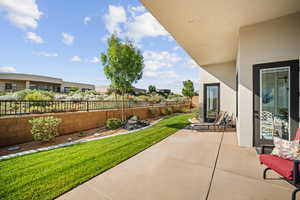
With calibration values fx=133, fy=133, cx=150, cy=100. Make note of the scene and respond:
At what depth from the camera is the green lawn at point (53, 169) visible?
1.95 metres

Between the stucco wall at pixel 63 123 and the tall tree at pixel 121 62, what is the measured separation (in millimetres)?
1827

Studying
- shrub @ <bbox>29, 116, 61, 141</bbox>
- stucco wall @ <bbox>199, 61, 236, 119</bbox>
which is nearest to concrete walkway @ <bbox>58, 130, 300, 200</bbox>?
shrub @ <bbox>29, 116, 61, 141</bbox>

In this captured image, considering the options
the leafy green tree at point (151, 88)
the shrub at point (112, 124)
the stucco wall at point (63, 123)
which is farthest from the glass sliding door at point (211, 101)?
the leafy green tree at point (151, 88)

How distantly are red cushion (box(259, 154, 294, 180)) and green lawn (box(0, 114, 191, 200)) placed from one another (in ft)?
8.72

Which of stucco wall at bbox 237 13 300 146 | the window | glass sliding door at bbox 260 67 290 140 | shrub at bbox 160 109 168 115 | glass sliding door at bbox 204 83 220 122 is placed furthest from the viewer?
the window

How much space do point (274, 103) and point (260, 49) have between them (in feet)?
4.85

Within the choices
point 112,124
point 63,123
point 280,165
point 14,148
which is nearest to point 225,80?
point 280,165

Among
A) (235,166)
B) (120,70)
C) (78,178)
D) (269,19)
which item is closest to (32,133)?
(78,178)

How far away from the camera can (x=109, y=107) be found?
7656 millimetres

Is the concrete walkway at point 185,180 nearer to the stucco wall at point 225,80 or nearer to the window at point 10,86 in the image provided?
the stucco wall at point 225,80

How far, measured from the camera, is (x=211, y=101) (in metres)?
8.03

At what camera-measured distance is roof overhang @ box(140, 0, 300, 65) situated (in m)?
2.86

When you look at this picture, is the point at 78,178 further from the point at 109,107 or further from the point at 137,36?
the point at 137,36

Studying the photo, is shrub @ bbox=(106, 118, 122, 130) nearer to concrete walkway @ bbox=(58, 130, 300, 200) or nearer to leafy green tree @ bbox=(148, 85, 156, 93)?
concrete walkway @ bbox=(58, 130, 300, 200)
